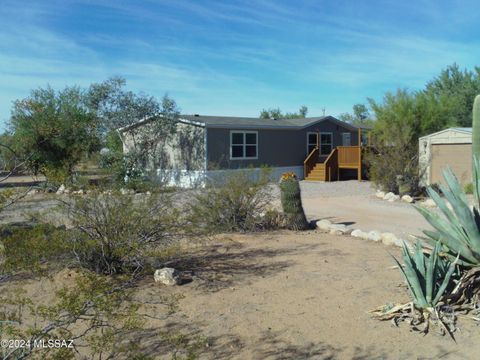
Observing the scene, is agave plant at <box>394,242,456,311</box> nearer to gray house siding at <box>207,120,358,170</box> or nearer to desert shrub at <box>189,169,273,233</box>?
desert shrub at <box>189,169,273,233</box>

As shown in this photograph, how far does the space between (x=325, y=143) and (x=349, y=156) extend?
2.86 m

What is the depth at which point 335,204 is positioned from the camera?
615 inches

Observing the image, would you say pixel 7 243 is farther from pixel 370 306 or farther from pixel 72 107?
pixel 72 107

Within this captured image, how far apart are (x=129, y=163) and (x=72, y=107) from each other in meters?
3.85

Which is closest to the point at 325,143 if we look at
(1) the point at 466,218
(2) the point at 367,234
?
(2) the point at 367,234

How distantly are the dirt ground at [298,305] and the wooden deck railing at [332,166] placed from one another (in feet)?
57.1

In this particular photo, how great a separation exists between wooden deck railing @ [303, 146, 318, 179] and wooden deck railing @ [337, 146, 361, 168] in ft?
4.72

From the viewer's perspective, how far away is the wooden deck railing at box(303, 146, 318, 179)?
26.7 meters

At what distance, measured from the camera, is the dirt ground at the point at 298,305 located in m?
4.35

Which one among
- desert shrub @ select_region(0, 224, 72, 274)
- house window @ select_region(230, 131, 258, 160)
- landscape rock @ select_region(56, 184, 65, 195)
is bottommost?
desert shrub @ select_region(0, 224, 72, 274)

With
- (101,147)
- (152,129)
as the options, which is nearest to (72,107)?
(101,147)

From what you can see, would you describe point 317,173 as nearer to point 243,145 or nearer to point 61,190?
point 243,145

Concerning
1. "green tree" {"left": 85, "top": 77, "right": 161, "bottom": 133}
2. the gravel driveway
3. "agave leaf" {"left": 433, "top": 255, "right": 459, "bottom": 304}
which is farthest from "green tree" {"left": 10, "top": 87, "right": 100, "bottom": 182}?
"agave leaf" {"left": 433, "top": 255, "right": 459, "bottom": 304}

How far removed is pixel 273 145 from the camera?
25359 mm
